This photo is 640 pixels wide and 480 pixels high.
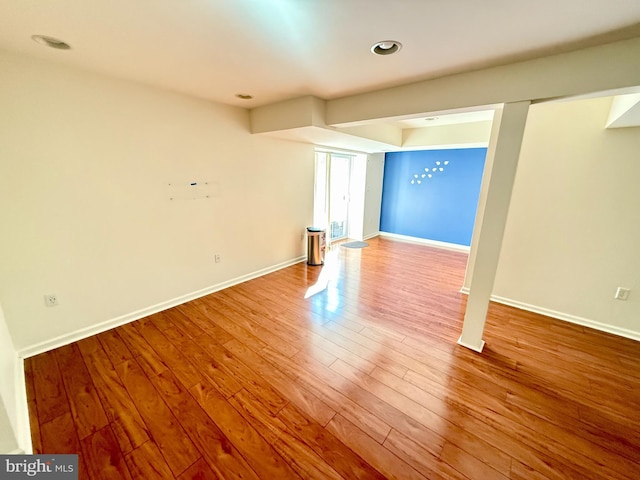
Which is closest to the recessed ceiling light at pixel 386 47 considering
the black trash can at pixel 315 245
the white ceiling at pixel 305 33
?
the white ceiling at pixel 305 33

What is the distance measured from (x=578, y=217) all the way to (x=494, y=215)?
4.97ft

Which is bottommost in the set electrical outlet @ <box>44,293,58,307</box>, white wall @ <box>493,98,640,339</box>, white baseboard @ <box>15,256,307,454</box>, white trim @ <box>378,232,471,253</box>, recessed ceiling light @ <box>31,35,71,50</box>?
white baseboard @ <box>15,256,307,454</box>

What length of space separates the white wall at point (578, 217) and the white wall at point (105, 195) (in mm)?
3451

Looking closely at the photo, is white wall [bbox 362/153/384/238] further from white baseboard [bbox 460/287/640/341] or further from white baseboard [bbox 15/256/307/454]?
white baseboard [bbox 460/287/640/341]

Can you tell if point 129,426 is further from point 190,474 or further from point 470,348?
point 470,348

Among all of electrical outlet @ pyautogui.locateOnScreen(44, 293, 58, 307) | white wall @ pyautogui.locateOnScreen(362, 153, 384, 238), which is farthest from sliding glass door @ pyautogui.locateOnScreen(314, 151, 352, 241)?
electrical outlet @ pyautogui.locateOnScreen(44, 293, 58, 307)

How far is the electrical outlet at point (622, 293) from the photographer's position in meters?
2.52

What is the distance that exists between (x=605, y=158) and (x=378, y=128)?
107 inches

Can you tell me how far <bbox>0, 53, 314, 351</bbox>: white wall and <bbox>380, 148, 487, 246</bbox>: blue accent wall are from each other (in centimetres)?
381

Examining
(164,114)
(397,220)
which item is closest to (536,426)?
(164,114)

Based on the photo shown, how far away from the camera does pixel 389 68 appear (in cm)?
191

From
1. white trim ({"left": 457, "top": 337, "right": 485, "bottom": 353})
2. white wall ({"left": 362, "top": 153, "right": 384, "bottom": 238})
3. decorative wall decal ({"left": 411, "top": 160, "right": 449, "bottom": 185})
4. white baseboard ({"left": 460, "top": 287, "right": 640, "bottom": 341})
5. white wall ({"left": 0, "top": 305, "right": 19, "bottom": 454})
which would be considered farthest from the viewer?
white wall ({"left": 362, "top": 153, "right": 384, "bottom": 238})

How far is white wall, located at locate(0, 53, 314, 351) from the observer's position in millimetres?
1895

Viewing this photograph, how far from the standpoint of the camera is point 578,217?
2.67m
